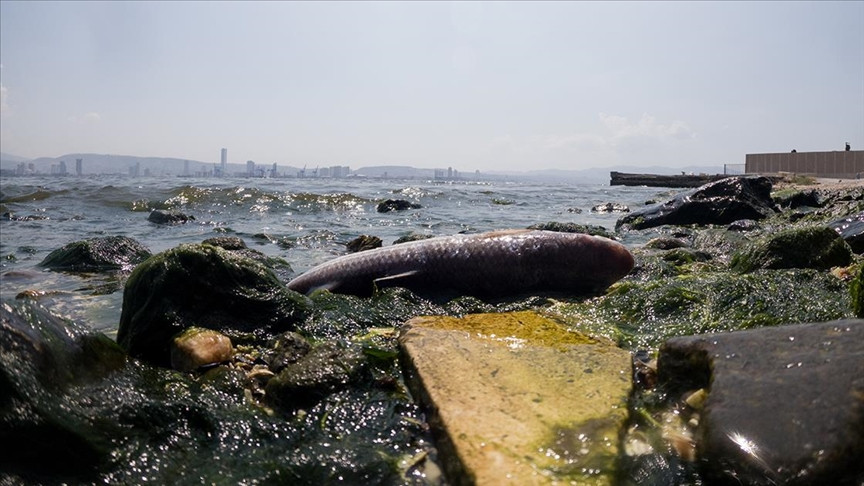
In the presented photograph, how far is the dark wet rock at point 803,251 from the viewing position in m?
5.26

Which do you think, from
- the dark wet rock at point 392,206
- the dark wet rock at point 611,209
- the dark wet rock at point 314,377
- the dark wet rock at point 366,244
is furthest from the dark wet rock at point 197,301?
the dark wet rock at point 611,209

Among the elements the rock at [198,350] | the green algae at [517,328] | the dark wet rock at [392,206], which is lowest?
the rock at [198,350]

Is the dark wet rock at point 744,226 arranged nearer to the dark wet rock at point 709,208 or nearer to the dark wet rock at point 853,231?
the dark wet rock at point 709,208

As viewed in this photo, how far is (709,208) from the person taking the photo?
13.0 m

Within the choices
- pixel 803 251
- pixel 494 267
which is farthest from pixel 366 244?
pixel 803 251

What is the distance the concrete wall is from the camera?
3822 centimetres

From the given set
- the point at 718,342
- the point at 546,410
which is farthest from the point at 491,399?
the point at 718,342

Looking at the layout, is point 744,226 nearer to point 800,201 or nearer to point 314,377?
point 800,201

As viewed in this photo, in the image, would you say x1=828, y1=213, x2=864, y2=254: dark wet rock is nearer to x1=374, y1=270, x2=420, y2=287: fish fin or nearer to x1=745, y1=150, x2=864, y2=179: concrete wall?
x1=374, y1=270, x2=420, y2=287: fish fin

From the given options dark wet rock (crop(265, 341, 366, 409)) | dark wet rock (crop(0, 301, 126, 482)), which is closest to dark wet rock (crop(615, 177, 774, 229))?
dark wet rock (crop(265, 341, 366, 409))

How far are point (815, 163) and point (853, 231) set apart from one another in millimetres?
41861

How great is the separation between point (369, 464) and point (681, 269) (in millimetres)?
4956

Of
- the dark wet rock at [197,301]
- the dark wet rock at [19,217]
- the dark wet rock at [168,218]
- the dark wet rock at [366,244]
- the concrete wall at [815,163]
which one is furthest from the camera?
the concrete wall at [815,163]

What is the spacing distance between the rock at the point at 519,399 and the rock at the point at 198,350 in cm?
109
